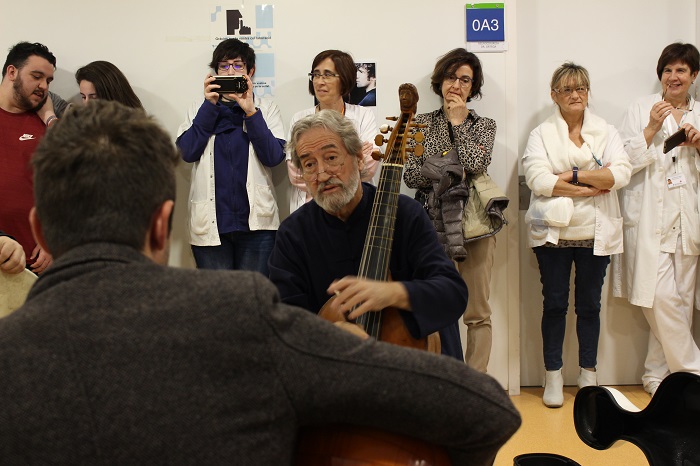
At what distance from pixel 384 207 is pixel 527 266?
234 cm

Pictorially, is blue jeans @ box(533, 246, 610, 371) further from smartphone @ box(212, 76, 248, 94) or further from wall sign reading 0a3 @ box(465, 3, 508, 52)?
smartphone @ box(212, 76, 248, 94)

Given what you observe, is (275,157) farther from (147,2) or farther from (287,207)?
(147,2)

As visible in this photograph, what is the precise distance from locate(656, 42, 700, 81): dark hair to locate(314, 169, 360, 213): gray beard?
2.58 m

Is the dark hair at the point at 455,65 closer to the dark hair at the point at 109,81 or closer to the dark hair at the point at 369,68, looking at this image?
the dark hair at the point at 369,68

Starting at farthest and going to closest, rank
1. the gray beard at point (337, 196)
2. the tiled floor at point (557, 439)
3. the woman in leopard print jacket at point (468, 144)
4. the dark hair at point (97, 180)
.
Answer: the woman in leopard print jacket at point (468, 144)
the tiled floor at point (557, 439)
the gray beard at point (337, 196)
the dark hair at point (97, 180)

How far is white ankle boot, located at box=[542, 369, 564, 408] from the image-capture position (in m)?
3.75

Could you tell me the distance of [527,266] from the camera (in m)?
4.14

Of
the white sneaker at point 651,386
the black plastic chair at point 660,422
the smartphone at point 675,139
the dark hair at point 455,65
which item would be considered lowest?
the white sneaker at point 651,386

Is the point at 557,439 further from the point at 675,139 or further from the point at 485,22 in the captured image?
the point at 485,22

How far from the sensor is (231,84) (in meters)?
3.54

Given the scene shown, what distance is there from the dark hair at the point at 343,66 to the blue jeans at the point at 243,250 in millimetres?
886

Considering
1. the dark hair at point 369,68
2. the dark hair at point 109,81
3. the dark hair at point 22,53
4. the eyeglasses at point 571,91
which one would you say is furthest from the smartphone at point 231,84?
the eyeglasses at point 571,91

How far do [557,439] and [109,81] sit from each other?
293cm

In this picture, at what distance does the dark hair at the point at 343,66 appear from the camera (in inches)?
143
